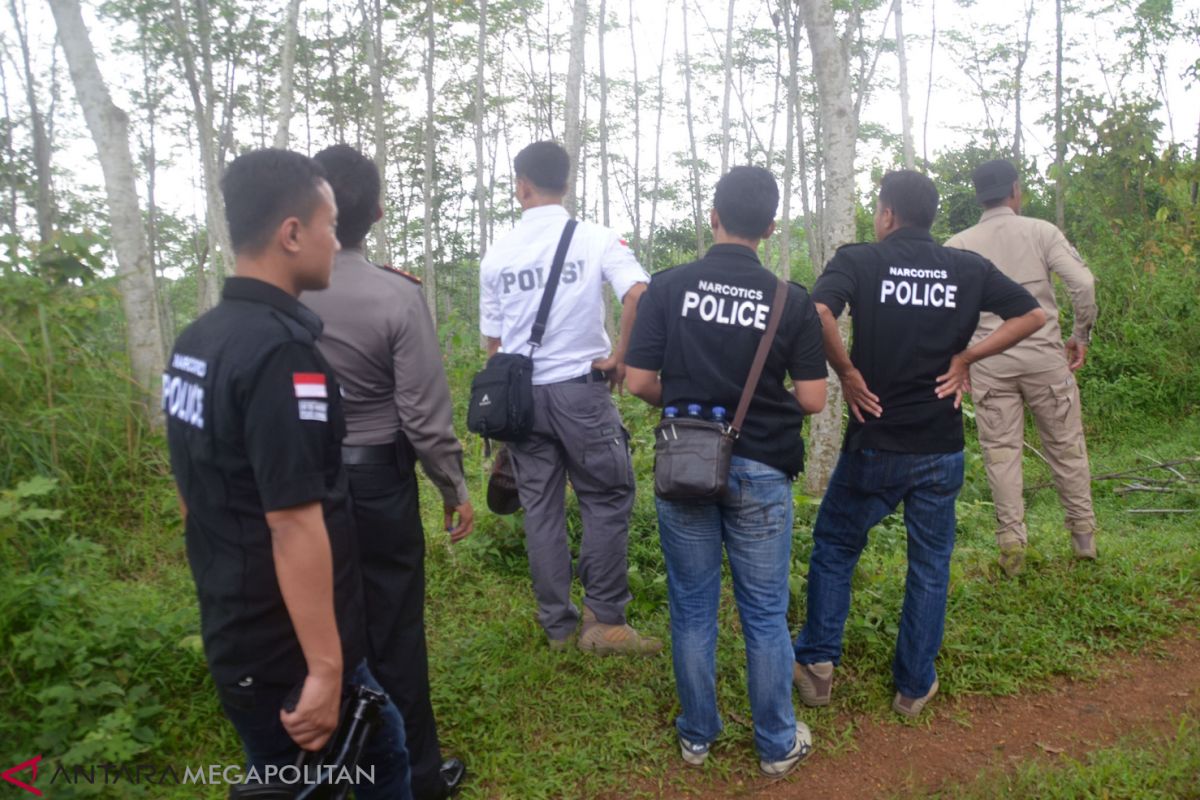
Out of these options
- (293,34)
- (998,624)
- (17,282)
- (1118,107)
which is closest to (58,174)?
(293,34)

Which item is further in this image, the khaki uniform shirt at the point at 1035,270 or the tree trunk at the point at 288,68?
the tree trunk at the point at 288,68

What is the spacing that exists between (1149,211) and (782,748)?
12.8 metres

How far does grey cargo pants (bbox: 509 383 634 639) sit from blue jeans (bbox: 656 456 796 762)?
70cm

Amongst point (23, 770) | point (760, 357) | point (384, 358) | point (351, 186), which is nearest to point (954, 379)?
point (760, 357)

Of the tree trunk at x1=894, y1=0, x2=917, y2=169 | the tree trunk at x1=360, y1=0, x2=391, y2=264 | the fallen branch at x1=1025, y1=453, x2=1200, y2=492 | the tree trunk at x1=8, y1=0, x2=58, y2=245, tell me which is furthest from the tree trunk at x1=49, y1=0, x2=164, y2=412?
the tree trunk at x1=894, y1=0, x2=917, y2=169

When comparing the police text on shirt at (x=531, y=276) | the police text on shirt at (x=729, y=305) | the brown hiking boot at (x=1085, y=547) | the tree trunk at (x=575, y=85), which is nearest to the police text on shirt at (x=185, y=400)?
the police text on shirt at (x=729, y=305)

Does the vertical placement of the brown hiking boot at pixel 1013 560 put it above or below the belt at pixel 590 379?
below

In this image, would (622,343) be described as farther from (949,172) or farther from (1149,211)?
(949,172)

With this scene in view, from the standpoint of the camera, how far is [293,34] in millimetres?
10367

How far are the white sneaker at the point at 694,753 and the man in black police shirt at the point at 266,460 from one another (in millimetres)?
1552

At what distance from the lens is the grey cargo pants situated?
333 centimetres

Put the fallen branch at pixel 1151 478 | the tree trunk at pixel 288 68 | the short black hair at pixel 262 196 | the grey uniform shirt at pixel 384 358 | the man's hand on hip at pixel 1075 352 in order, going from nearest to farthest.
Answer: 1. the short black hair at pixel 262 196
2. the grey uniform shirt at pixel 384 358
3. the man's hand on hip at pixel 1075 352
4. the fallen branch at pixel 1151 478
5. the tree trunk at pixel 288 68

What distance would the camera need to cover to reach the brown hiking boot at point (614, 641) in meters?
3.43

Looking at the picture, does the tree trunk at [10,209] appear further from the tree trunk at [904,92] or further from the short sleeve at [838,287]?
the tree trunk at [904,92]
